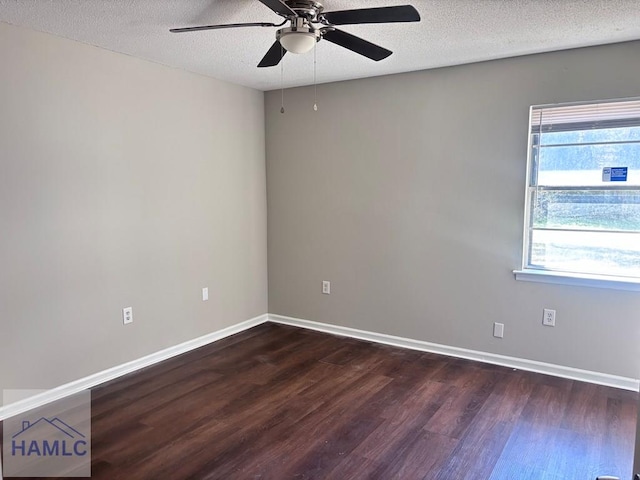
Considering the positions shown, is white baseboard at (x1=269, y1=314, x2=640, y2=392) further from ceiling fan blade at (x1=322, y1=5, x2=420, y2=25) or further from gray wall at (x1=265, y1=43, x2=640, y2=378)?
ceiling fan blade at (x1=322, y1=5, x2=420, y2=25)

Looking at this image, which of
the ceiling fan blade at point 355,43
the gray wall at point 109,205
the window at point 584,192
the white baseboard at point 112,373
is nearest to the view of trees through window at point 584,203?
the window at point 584,192

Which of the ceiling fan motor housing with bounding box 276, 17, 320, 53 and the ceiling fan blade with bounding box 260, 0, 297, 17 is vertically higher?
the ceiling fan blade with bounding box 260, 0, 297, 17

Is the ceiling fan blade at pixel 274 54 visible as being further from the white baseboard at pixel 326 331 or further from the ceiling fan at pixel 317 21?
the white baseboard at pixel 326 331

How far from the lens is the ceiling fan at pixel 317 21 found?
202cm

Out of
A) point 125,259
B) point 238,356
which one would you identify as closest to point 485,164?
point 238,356

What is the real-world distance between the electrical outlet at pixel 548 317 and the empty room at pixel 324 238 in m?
0.01

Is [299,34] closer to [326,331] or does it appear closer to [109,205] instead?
[109,205]

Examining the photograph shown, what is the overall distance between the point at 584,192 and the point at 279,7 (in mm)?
2512

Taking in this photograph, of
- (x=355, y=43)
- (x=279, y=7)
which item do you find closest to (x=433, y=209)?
(x=355, y=43)

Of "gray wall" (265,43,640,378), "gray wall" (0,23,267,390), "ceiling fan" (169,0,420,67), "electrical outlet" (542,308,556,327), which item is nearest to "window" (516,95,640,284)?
"gray wall" (265,43,640,378)

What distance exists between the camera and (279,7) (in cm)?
203

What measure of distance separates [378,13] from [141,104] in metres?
2.14

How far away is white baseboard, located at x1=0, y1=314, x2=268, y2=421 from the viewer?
112 inches

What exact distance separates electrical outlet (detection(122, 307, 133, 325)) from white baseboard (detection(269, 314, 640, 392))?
164 cm
